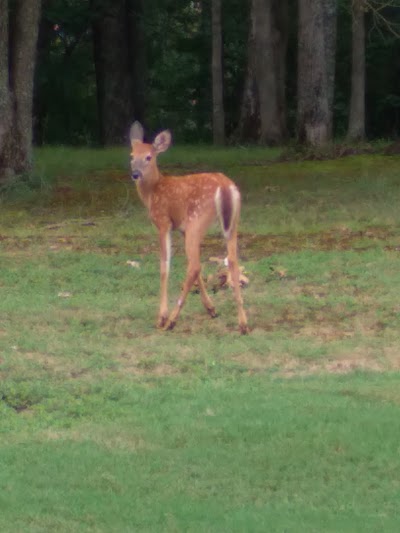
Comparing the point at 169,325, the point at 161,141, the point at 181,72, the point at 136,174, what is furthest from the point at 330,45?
the point at 169,325

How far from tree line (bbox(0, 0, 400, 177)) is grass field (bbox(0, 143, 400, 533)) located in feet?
11.0

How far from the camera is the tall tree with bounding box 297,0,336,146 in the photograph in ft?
75.2

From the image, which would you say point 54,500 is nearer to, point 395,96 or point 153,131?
point 395,96

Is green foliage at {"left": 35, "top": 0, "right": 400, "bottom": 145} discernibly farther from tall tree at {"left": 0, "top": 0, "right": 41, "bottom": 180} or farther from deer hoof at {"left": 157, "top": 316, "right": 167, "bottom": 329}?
deer hoof at {"left": 157, "top": 316, "right": 167, "bottom": 329}

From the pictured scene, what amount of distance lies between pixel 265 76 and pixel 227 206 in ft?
63.6

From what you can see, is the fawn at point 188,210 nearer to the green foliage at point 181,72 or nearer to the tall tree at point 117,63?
the tall tree at point 117,63

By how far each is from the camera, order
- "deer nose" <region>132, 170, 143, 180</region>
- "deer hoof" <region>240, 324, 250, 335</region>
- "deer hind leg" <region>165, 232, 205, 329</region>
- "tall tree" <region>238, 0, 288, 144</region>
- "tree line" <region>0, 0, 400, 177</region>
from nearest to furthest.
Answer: "deer hoof" <region>240, 324, 250, 335</region> → "deer hind leg" <region>165, 232, 205, 329</region> → "deer nose" <region>132, 170, 143, 180</region> → "tree line" <region>0, 0, 400, 177</region> → "tall tree" <region>238, 0, 288, 144</region>

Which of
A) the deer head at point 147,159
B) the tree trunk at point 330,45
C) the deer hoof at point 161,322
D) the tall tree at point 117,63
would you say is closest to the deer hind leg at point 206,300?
the deer hoof at point 161,322

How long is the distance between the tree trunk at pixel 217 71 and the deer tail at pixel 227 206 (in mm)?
21161

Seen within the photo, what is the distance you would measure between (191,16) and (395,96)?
6869 millimetres

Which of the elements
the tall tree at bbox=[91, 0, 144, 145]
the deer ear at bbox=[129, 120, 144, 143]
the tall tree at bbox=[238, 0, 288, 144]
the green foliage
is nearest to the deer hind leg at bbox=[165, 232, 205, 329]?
the deer ear at bbox=[129, 120, 144, 143]

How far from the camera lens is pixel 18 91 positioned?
19.2 metres

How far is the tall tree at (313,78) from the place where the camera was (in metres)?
22.9

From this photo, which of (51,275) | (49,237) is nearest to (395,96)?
(49,237)
